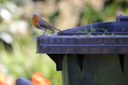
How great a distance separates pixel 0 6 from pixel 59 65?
3723mm

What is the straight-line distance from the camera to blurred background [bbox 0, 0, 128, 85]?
23.0 ft

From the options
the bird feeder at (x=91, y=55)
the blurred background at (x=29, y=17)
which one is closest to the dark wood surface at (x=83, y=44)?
the bird feeder at (x=91, y=55)

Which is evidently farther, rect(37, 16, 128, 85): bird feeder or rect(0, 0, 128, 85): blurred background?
rect(0, 0, 128, 85): blurred background

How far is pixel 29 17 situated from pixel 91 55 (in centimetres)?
453

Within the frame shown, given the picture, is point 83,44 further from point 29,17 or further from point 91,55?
point 29,17

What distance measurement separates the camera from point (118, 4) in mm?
7809

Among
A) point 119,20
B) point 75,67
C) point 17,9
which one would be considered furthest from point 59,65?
point 17,9

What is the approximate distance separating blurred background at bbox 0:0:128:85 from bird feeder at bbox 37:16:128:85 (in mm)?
3215

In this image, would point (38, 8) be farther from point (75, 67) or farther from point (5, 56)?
point (75, 67)

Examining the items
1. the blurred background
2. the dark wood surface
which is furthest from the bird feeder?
the blurred background

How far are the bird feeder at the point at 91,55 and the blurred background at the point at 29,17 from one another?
10.5ft

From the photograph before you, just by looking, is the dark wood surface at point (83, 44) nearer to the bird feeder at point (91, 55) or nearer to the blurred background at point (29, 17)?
the bird feeder at point (91, 55)

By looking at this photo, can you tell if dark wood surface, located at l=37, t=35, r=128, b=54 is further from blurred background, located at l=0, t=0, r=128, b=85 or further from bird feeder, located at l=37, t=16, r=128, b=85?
blurred background, located at l=0, t=0, r=128, b=85

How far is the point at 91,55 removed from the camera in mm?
3357
